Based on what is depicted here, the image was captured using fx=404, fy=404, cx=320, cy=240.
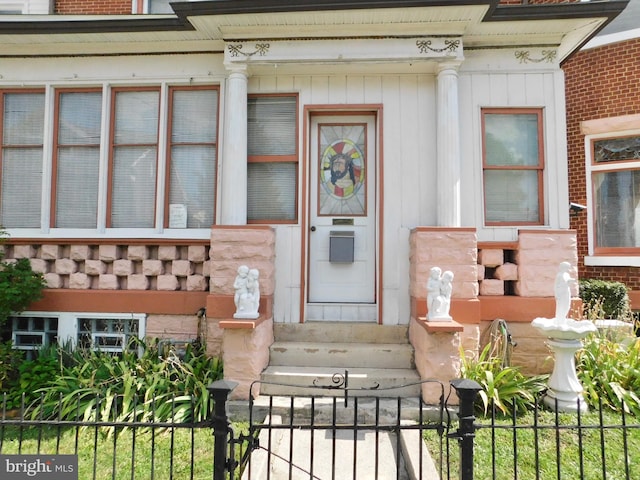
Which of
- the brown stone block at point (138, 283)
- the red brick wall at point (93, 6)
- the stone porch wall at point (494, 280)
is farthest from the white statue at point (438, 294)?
the red brick wall at point (93, 6)

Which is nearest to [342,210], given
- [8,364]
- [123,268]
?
[123,268]

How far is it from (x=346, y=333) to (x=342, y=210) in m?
1.64

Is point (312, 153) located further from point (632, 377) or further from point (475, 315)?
point (632, 377)

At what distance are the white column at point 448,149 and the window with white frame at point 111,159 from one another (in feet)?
9.92

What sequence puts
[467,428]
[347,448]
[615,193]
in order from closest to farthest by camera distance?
[467,428], [347,448], [615,193]

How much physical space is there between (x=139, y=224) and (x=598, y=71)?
340 inches

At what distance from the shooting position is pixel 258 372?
4391mm

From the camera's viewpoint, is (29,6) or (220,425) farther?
(29,6)

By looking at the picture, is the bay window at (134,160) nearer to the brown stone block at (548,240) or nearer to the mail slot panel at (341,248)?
the mail slot panel at (341,248)

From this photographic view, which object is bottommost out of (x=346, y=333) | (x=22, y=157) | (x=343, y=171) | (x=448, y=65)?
(x=346, y=333)

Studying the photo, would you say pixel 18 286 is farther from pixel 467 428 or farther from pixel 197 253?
pixel 467 428

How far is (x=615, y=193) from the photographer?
7.47m

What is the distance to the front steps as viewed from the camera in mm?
4379

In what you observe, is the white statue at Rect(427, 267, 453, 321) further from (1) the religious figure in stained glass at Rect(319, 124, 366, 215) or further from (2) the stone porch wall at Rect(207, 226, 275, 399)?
(2) the stone porch wall at Rect(207, 226, 275, 399)
